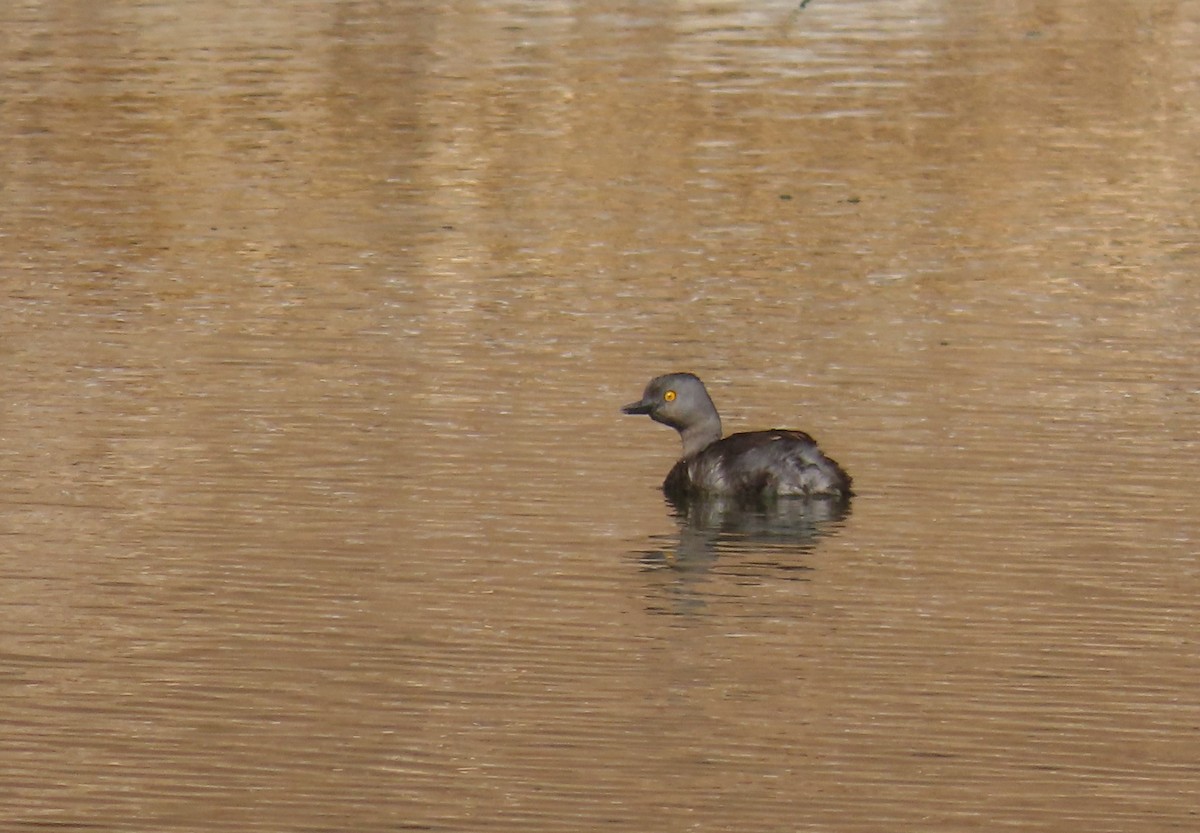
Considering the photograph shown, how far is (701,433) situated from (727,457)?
1.80ft

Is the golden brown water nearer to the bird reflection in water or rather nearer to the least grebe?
Answer: the bird reflection in water

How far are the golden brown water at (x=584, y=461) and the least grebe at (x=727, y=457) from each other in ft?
0.69

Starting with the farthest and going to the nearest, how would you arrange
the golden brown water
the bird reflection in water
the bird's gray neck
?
1. the bird's gray neck
2. the bird reflection in water
3. the golden brown water

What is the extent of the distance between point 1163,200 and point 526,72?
8850mm

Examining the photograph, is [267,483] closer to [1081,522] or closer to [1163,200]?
[1081,522]

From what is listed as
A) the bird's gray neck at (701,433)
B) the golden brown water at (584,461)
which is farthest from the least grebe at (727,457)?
the golden brown water at (584,461)

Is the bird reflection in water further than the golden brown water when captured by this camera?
Yes

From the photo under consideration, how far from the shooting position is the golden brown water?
8961 millimetres

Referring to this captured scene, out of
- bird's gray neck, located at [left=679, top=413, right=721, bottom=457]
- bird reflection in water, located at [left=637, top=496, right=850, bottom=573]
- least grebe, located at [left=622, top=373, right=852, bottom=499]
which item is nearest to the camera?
bird reflection in water, located at [left=637, top=496, right=850, bottom=573]

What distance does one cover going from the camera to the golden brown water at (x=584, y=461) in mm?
8961

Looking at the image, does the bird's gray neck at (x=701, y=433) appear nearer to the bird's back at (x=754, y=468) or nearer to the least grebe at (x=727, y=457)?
the least grebe at (x=727, y=457)

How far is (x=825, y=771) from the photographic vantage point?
29.1 feet

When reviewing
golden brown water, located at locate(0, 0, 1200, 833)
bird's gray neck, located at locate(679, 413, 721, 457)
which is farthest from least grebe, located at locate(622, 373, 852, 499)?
golden brown water, located at locate(0, 0, 1200, 833)

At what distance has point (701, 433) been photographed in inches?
535
